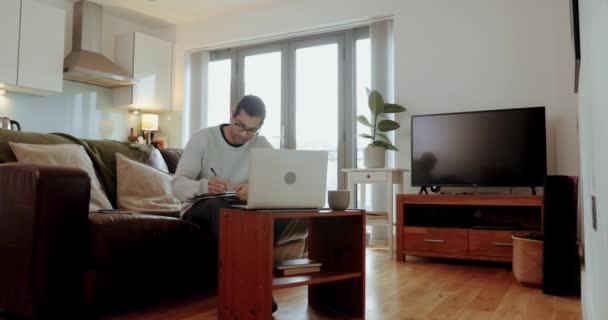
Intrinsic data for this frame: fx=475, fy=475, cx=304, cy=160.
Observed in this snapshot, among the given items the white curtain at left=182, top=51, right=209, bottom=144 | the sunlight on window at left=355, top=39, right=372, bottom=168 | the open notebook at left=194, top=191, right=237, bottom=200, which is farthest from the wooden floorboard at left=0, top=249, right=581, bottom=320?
the white curtain at left=182, top=51, right=209, bottom=144

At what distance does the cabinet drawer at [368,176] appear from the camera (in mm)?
3760

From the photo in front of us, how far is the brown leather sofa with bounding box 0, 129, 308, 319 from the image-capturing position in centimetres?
169

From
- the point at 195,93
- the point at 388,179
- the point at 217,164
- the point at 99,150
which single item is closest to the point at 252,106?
the point at 217,164

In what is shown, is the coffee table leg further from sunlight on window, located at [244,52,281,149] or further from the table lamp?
the table lamp

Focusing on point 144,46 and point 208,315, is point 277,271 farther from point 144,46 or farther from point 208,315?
point 144,46

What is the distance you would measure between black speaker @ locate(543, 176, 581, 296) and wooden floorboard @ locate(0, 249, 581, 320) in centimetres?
9

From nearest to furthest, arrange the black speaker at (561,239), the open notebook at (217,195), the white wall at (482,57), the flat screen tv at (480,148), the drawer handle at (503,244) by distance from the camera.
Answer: the open notebook at (217,195) < the black speaker at (561,239) < the drawer handle at (503,244) < the flat screen tv at (480,148) < the white wall at (482,57)

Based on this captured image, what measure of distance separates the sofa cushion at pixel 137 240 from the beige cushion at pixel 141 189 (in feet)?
1.55

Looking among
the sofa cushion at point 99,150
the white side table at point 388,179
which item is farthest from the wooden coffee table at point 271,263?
the white side table at point 388,179

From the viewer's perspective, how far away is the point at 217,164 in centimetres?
223

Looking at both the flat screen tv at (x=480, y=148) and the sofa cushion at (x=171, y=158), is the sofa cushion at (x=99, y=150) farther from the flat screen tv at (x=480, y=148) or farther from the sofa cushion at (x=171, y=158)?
the flat screen tv at (x=480, y=148)

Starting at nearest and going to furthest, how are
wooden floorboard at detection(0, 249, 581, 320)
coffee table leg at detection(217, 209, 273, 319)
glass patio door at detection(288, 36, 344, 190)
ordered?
coffee table leg at detection(217, 209, 273, 319)
wooden floorboard at detection(0, 249, 581, 320)
glass patio door at detection(288, 36, 344, 190)

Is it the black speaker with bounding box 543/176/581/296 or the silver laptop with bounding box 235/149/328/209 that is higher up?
the silver laptop with bounding box 235/149/328/209

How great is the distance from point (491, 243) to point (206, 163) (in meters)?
2.06
